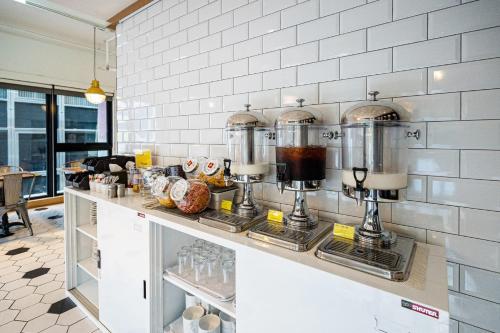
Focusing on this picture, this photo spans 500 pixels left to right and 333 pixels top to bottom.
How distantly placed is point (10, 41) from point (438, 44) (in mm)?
5650

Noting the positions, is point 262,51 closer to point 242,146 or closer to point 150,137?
Answer: point 242,146

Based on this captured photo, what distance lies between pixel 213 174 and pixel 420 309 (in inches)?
43.4

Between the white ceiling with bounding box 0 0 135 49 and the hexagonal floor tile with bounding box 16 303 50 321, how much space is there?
93.5 inches

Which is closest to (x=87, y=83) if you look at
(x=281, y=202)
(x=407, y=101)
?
(x=281, y=202)

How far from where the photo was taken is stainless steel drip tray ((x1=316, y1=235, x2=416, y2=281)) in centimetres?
77

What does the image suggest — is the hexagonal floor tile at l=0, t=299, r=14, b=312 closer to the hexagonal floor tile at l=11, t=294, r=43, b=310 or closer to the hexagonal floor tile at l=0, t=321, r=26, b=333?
the hexagonal floor tile at l=11, t=294, r=43, b=310

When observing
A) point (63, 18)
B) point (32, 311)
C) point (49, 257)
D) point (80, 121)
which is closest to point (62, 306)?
point (32, 311)

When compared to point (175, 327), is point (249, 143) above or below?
above

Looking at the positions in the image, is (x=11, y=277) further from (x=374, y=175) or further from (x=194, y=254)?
(x=374, y=175)

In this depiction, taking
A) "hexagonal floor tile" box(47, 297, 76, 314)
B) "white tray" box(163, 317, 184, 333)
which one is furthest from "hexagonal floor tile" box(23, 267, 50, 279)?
"white tray" box(163, 317, 184, 333)

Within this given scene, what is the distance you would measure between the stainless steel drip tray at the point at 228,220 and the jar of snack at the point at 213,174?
0.23m

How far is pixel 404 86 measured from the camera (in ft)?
3.57

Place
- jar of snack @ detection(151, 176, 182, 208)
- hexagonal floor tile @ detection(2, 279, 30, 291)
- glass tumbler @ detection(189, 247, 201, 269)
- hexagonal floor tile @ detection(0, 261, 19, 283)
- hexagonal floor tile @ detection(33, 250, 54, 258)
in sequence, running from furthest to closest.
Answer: hexagonal floor tile @ detection(33, 250, 54, 258), hexagonal floor tile @ detection(0, 261, 19, 283), hexagonal floor tile @ detection(2, 279, 30, 291), jar of snack @ detection(151, 176, 182, 208), glass tumbler @ detection(189, 247, 201, 269)

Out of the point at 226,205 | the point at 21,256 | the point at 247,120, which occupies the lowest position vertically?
the point at 21,256
